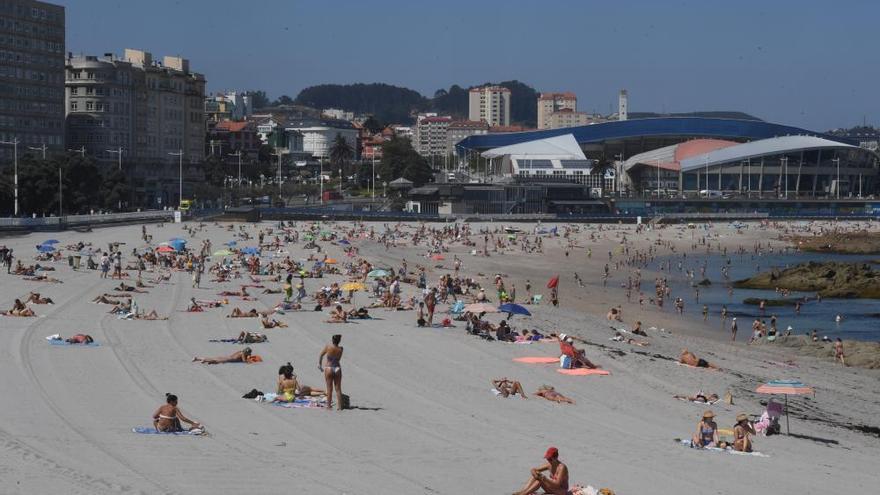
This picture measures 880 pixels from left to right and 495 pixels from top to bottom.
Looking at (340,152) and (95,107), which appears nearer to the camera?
(95,107)

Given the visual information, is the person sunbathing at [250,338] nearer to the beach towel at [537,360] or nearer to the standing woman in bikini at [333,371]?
the beach towel at [537,360]

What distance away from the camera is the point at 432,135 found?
650 feet

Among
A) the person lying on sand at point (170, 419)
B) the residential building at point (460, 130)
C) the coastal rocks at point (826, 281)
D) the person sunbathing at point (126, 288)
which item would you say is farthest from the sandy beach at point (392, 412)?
the residential building at point (460, 130)

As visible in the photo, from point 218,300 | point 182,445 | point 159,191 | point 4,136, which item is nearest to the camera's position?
point 182,445

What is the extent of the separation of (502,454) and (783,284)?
29.9m

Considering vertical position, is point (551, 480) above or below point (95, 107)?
below

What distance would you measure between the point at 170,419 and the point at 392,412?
110 inches

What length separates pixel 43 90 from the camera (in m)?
70.6

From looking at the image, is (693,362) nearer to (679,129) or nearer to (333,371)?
(333,371)

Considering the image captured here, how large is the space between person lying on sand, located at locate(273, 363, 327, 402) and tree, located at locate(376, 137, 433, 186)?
295ft

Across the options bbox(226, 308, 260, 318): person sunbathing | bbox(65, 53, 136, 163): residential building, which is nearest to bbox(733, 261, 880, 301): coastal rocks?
bbox(226, 308, 260, 318): person sunbathing

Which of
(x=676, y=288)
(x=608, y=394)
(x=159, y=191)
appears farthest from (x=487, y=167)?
(x=608, y=394)

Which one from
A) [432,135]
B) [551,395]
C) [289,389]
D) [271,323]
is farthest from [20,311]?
[432,135]

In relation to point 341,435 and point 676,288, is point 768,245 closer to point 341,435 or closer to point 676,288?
point 676,288
